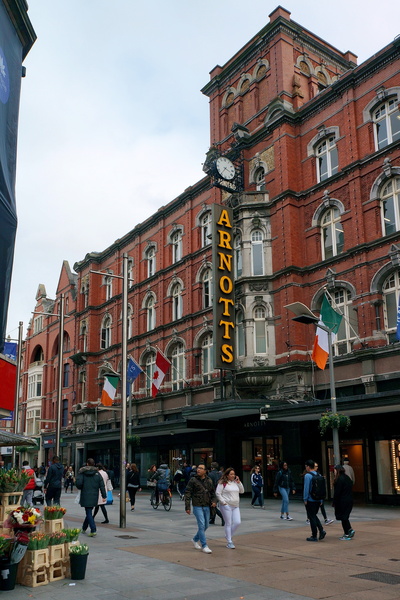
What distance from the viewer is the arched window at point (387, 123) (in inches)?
1068

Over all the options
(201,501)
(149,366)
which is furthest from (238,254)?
(201,501)

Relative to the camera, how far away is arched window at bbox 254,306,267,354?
3050 centimetres

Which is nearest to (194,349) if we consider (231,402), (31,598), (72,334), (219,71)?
(231,402)

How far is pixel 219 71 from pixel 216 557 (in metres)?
35.1

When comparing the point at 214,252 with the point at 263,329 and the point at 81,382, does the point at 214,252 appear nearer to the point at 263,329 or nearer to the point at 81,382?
the point at 263,329

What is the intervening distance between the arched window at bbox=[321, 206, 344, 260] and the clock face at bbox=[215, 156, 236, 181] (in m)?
7.00

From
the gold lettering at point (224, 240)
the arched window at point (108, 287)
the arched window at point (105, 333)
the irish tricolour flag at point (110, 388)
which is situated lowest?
the irish tricolour flag at point (110, 388)

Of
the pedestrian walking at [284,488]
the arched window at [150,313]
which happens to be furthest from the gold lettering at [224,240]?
the pedestrian walking at [284,488]

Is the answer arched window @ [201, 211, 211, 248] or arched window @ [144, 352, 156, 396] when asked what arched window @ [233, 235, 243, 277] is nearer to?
arched window @ [201, 211, 211, 248]

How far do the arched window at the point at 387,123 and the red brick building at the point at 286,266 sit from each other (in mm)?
65

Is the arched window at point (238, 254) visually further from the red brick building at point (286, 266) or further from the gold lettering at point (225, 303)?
the gold lettering at point (225, 303)

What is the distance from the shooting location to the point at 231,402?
2673 cm

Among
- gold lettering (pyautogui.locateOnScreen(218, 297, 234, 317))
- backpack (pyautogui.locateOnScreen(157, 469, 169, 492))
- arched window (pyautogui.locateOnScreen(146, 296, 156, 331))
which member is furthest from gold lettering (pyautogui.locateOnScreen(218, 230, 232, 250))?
backpack (pyautogui.locateOnScreen(157, 469, 169, 492))

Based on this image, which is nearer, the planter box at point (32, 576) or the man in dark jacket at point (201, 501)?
the planter box at point (32, 576)
